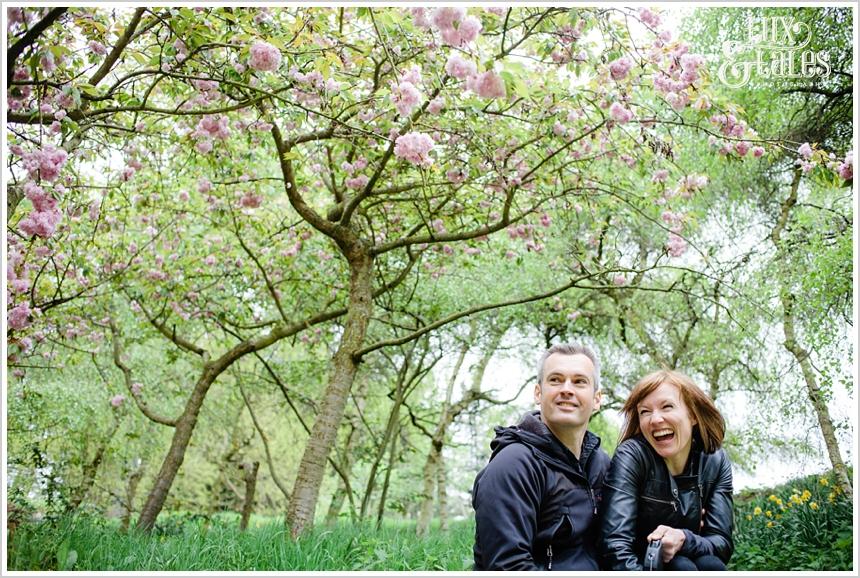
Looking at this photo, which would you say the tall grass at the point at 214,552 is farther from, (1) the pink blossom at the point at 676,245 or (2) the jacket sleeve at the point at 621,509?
(1) the pink blossom at the point at 676,245

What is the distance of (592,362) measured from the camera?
206 cm

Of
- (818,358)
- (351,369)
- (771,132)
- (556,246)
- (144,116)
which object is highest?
(771,132)

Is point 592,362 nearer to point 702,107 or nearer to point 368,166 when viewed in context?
point 702,107

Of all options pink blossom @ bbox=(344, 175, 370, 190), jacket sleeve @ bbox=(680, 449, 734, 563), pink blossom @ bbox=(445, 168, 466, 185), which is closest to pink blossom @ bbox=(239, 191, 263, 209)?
pink blossom @ bbox=(344, 175, 370, 190)

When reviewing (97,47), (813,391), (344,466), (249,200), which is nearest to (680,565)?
(97,47)

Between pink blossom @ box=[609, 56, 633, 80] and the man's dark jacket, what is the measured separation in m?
2.16

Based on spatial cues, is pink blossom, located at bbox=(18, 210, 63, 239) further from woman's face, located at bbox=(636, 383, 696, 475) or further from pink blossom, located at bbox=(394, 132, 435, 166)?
woman's face, located at bbox=(636, 383, 696, 475)

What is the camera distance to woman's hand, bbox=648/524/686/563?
1.94 meters

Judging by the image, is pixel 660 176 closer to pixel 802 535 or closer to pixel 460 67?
pixel 460 67

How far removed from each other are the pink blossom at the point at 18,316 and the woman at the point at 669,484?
357cm

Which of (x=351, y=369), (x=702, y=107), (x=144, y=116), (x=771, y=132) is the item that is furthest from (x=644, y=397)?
(x=771, y=132)

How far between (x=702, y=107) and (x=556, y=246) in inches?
206

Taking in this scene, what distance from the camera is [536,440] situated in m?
1.92
